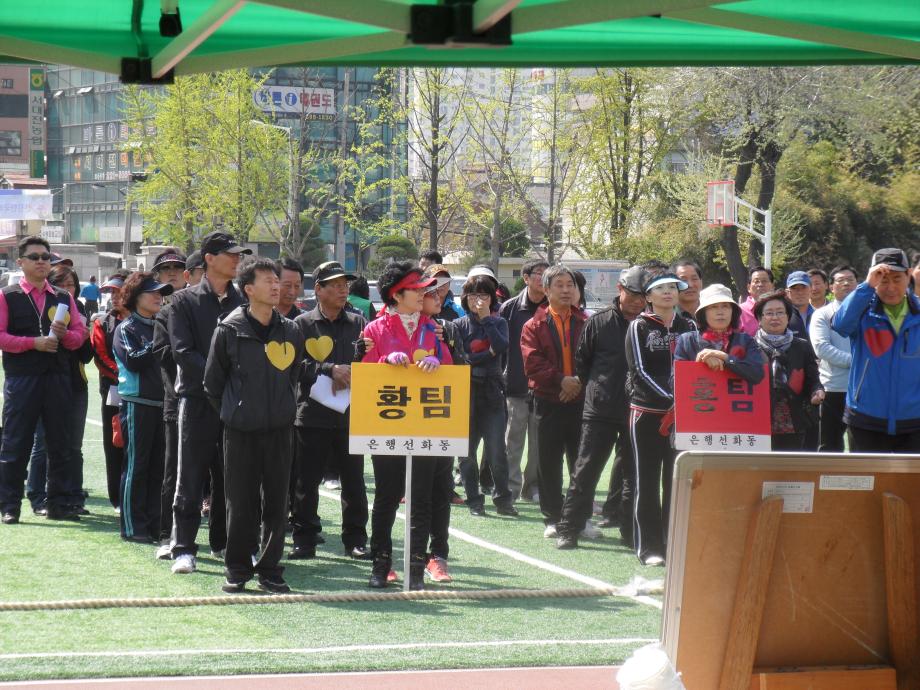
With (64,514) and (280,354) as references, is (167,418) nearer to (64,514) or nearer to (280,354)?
(280,354)

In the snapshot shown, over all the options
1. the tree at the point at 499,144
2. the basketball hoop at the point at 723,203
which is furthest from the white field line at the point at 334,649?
the basketball hoop at the point at 723,203

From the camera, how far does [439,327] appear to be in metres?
8.31

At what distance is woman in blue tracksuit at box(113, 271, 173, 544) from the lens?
31.0 feet

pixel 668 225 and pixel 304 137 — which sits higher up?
pixel 304 137

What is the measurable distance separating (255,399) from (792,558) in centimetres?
432

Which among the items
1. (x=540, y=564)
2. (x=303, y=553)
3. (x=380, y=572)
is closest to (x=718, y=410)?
(x=540, y=564)

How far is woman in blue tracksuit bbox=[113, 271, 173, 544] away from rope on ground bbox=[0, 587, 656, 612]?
2103 millimetres

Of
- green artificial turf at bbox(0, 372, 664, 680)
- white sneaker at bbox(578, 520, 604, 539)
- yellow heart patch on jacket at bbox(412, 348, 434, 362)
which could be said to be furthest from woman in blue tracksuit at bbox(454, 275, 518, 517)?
yellow heart patch on jacket at bbox(412, 348, 434, 362)

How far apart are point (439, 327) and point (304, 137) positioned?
33354mm

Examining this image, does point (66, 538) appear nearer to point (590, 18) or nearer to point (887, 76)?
point (590, 18)

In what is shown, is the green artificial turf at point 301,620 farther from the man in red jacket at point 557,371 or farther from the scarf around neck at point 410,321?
the scarf around neck at point 410,321

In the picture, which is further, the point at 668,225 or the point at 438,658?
the point at 668,225

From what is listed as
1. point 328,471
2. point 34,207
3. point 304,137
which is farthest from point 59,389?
point 304,137

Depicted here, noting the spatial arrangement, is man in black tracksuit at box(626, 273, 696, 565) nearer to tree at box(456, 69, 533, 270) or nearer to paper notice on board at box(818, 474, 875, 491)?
paper notice on board at box(818, 474, 875, 491)
